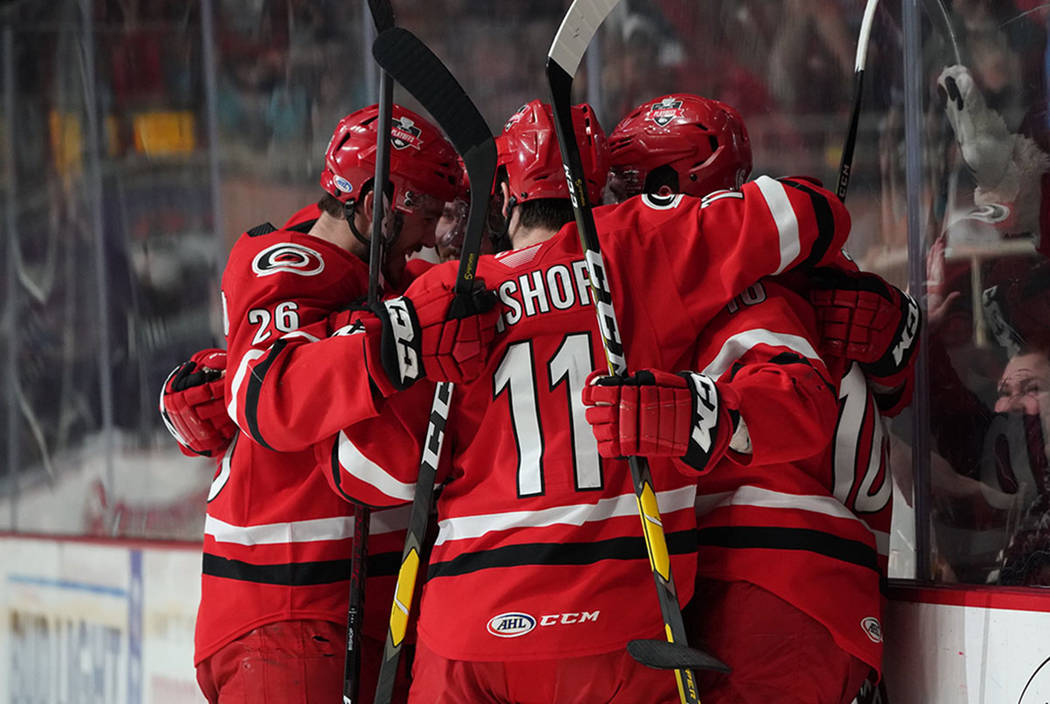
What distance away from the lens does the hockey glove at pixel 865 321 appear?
6.12 ft

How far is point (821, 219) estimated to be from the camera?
1750mm

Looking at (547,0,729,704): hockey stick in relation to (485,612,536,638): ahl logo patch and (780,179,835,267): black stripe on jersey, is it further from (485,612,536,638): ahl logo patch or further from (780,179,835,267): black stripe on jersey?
(780,179,835,267): black stripe on jersey

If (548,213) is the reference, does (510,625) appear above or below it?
below

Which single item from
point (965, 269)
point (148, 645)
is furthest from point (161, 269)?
point (965, 269)

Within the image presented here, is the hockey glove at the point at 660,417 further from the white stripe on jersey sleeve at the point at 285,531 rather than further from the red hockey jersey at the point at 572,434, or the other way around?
the white stripe on jersey sleeve at the point at 285,531

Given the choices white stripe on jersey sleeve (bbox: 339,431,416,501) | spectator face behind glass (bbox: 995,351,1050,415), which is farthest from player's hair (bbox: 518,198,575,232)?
spectator face behind glass (bbox: 995,351,1050,415)

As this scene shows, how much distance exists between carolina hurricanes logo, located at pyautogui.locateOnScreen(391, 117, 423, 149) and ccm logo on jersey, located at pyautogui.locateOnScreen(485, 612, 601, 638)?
0.89 meters

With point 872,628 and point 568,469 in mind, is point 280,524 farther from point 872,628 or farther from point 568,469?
point 872,628

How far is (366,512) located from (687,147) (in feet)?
2.66

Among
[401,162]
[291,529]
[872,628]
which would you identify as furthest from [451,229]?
[872,628]

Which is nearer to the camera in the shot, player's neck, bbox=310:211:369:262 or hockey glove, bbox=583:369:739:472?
hockey glove, bbox=583:369:739:472

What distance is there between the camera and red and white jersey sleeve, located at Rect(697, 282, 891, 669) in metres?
1.65

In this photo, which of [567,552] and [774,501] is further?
[774,501]

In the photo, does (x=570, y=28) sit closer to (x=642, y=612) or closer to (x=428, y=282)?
(x=428, y=282)
